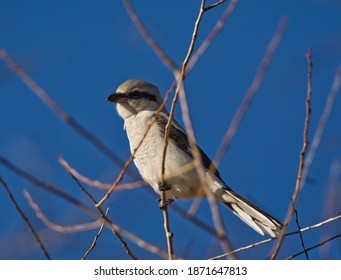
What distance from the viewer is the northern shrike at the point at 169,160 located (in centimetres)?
399

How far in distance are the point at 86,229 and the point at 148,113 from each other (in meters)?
2.54

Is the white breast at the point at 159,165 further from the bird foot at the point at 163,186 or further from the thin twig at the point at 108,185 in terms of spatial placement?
the thin twig at the point at 108,185

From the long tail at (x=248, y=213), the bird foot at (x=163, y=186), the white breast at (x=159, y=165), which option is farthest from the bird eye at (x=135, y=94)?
the long tail at (x=248, y=213)

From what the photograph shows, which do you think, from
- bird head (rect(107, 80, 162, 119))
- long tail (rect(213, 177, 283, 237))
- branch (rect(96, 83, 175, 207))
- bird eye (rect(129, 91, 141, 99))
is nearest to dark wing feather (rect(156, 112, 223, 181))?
long tail (rect(213, 177, 283, 237))

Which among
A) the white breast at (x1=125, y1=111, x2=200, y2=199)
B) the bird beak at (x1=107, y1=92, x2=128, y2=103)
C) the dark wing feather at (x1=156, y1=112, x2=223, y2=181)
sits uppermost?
the bird beak at (x1=107, y1=92, x2=128, y2=103)

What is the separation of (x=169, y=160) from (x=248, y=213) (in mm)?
828

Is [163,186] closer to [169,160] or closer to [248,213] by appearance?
[248,213]

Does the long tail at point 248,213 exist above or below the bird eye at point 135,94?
below

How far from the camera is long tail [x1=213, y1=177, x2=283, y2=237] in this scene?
3682mm

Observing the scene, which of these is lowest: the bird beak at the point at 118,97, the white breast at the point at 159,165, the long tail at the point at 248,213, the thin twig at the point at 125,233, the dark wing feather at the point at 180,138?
the thin twig at the point at 125,233

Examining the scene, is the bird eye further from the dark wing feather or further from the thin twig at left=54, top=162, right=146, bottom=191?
the thin twig at left=54, top=162, right=146, bottom=191

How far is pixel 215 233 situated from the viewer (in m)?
1.60

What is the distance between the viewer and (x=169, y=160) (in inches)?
175
